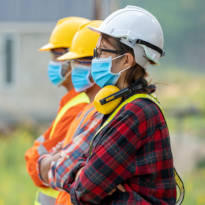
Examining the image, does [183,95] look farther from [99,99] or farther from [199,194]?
[99,99]

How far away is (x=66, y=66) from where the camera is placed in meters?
3.99

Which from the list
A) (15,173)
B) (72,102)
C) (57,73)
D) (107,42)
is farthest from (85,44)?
(15,173)

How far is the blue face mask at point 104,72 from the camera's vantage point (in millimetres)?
2650

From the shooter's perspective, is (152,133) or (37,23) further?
(37,23)

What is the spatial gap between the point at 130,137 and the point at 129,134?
1cm

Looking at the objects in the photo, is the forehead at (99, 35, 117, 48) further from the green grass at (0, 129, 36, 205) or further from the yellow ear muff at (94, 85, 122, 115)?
the green grass at (0, 129, 36, 205)

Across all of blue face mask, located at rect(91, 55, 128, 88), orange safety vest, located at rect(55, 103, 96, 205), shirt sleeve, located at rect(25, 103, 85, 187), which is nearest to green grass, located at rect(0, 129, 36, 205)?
shirt sleeve, located at rect(25, 103, 85, 187)

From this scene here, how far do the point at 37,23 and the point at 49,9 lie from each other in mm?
883

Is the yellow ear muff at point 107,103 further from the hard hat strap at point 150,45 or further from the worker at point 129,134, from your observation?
the hard hat strap at point 150,45

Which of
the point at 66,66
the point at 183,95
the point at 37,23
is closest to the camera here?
the point at 66,66

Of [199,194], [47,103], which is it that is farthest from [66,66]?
[47,103]

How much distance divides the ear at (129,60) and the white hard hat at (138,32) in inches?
0.9

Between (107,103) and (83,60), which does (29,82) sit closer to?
(83,60)

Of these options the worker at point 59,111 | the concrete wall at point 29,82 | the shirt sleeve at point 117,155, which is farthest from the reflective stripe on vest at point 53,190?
the concrete wall at point 29,82
